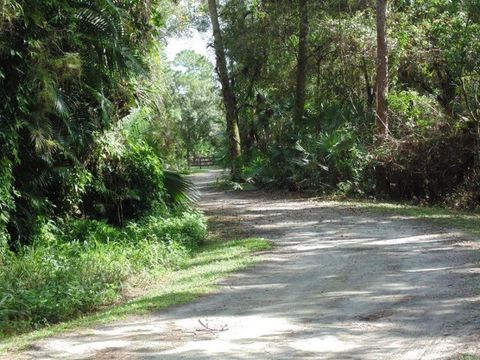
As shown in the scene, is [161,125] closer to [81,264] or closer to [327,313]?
[81,264]

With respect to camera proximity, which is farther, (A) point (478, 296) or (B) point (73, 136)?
Result: (B) point (73, 136)

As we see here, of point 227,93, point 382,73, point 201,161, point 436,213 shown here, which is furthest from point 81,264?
point 201,161

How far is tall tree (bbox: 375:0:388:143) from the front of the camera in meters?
19.5

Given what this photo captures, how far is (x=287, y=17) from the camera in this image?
25812 mm

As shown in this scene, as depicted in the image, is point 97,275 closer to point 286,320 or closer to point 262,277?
point 262,277

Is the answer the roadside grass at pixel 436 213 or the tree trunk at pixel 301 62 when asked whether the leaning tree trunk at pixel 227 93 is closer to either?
the tree trunk at pixel 301 62

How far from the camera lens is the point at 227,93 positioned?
99.5ft

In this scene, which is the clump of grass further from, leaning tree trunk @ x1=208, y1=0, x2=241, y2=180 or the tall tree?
leaning tree trunk @ x1=208, y1=0, x2=241, y2=180

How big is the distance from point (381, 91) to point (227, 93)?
38.3ft

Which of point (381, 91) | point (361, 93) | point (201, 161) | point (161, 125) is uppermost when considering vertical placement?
point (361, 93)

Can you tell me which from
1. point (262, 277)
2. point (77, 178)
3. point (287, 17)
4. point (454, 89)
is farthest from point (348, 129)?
point (262, 277)

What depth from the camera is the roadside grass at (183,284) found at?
22.7 feet

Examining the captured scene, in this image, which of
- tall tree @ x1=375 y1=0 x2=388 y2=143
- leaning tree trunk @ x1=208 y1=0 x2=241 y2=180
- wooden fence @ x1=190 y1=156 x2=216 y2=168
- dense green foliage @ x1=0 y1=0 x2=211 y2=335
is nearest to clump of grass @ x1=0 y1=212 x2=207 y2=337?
dense green foliage @ x1=0 y1=0 x2=211 y2=335

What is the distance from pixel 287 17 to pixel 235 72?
6.67m
